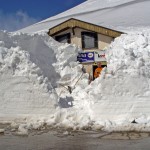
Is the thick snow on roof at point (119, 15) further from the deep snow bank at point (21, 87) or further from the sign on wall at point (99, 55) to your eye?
the deep snow bank at point (21, 87)

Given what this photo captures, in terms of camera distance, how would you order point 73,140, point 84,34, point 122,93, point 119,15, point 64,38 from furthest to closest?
point 119,15 < point 64,38 < point 84,34 < point 122,93 < point 73,140

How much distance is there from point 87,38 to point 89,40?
0.16 m

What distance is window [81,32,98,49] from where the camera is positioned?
19344 millimetres

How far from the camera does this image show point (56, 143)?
9.43 meters

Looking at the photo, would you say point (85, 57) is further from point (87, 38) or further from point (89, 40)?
point (87, 38)

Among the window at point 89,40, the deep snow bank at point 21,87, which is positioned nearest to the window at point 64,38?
the window at point 89,40

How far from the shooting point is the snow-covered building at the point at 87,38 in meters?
18.5

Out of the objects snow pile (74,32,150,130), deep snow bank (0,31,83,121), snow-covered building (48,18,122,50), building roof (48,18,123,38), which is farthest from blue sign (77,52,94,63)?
snow pile (74,32,150,130)

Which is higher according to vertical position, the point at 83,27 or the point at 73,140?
the point at 83,27

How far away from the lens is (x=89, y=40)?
1947 centimetres

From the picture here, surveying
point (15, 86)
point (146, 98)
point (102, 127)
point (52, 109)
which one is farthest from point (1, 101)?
point (146, 98)

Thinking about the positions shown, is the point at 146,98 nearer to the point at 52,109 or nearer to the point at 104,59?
the point at 52,109

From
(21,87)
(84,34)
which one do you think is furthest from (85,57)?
(21,87)

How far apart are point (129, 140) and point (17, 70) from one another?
218 inches
